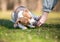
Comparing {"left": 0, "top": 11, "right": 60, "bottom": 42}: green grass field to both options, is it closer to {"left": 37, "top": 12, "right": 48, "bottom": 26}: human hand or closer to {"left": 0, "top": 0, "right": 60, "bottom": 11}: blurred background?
{"left": 37, "top": 12, "right": 48, "bottom": 26}: human hand

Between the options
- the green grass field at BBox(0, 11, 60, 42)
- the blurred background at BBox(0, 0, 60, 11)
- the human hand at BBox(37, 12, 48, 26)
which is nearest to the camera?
the green grass field at BBox(0, 11, 60, 42)

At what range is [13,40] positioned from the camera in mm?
4527

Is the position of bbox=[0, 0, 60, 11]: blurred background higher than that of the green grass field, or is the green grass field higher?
bbox=[0, 0, 60, 11]: blurred background

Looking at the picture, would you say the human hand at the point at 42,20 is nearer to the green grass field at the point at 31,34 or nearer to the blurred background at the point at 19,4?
the green grass field at the point at 31,34

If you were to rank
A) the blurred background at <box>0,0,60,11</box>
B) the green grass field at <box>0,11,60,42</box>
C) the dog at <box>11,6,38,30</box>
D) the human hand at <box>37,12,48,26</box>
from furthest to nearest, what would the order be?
the blurred background at <box>0,0,60,11</box> < the human hand at <box>37,12,48,26</box> < the dog at <box>11,6,38,30</box> < the green grass field at <box>0,11,60,42</box>

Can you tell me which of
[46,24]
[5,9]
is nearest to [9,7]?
[5,9]

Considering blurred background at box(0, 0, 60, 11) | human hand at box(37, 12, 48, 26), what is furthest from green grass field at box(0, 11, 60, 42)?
blurred background at box(0, 0, 60, 11)

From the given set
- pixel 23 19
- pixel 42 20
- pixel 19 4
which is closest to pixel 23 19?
pixel 23 19

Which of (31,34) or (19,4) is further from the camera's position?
(19,4)

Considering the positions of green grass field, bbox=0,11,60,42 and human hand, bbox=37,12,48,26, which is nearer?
green grass field, bbox=0,11,60,42

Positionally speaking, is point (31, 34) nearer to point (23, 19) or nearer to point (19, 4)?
point (23, 19)

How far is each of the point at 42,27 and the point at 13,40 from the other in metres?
1.14

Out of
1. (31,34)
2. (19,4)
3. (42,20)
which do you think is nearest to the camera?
(31,34)

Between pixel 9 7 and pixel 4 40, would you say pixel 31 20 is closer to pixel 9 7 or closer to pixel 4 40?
pixel 4 40
